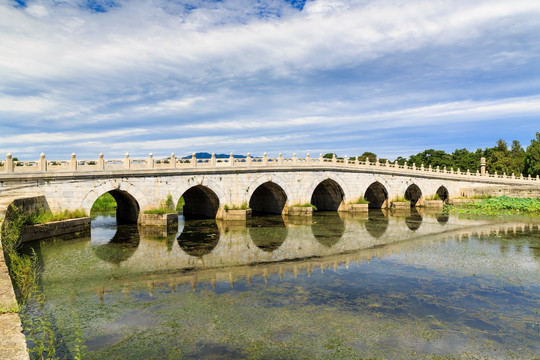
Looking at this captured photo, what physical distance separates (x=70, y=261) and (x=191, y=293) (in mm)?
6986

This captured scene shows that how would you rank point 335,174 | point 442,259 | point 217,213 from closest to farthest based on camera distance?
point 442,259
point 217,213
point 335,174

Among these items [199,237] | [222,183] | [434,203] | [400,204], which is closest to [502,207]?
[434,203]

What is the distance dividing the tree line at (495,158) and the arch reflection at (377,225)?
3554cm

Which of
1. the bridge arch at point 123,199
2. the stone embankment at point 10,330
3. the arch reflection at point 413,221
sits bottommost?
the arch reflection at point 413,221

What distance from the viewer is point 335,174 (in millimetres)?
36219

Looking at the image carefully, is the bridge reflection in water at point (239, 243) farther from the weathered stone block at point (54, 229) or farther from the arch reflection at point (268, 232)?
the weathered stone block at point (54, 229)

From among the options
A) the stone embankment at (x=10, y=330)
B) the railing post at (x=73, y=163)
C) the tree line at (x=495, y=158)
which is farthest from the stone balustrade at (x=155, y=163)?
the tree line at (x=495, y=158)

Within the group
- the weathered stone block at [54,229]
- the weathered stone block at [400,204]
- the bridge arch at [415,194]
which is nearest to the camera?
the weathered stone block at [54,229]

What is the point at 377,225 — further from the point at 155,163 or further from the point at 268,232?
the point at 155,163

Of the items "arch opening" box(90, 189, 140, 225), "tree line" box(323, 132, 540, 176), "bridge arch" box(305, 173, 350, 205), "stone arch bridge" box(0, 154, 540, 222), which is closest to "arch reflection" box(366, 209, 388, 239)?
"bridge arch" box(305, 173, 350, 205)

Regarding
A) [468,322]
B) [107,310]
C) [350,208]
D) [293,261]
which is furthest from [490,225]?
[107,310]

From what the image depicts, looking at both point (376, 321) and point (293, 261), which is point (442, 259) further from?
point (376, 321)

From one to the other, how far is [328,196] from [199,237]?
19.7 metres

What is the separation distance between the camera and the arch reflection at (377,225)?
2419 centimetres
